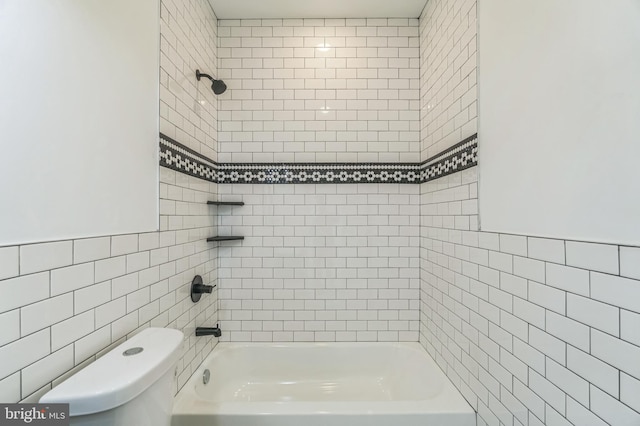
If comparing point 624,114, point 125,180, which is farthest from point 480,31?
point 125,180

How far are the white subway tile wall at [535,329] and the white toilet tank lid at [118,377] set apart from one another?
3.97 ft

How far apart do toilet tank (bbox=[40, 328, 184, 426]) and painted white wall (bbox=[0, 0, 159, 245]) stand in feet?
1.28

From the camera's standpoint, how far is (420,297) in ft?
6.94

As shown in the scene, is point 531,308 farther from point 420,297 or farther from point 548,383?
point 420,297

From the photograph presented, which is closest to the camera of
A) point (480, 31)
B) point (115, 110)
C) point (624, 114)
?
point (624, 114)

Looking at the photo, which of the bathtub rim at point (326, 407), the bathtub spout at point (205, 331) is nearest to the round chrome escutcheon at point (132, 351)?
the bathtub rim at point (326, 407)

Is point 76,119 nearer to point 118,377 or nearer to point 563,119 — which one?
point 118,377

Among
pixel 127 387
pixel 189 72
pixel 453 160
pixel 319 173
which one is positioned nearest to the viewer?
pixel 127 387

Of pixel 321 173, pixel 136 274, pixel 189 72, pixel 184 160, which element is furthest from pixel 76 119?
pixel 321 173

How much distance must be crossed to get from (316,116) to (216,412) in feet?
6.26

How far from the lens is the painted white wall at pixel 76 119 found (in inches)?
28.0

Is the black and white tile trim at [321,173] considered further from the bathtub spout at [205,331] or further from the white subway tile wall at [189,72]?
the bathtub spout at [205,331]

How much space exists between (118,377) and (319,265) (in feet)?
4.85

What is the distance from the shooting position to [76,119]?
0.89 meters
